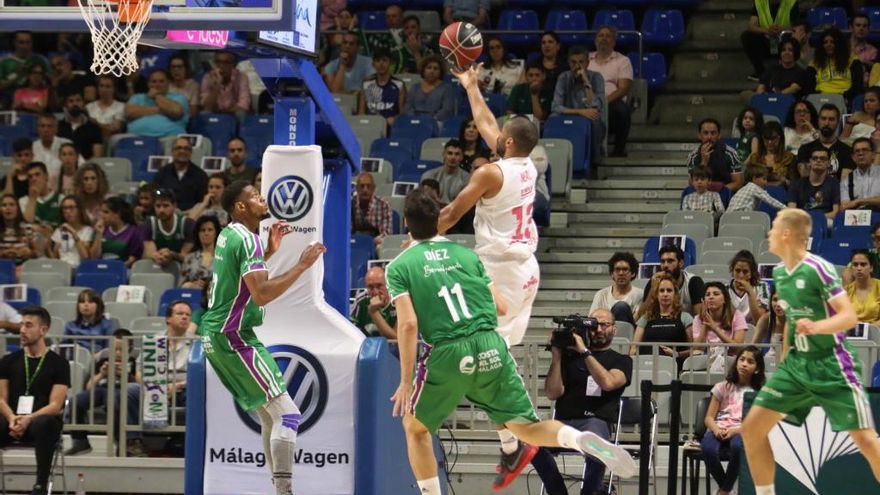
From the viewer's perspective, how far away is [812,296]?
9.15m

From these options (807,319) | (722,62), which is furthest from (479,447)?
(722,62)

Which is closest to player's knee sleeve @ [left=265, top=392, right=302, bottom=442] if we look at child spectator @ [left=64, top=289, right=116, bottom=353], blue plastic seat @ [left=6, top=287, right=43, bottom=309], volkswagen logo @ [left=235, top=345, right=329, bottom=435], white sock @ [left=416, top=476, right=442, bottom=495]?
volkswagen logo @ [left=235, top=345, right=329, bottom=435]

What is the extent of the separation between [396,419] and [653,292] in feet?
11.4

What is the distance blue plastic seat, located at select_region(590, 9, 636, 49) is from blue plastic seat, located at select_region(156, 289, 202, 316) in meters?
6.93

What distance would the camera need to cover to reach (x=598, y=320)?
1256cm

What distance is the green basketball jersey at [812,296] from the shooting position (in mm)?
9102

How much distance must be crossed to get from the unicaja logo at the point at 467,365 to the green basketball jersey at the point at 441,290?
14cm

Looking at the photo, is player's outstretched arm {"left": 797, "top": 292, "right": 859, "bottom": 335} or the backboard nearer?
player's outstretched arm {"left": 797, "top": 292, "right": 859, "bottom": 335}

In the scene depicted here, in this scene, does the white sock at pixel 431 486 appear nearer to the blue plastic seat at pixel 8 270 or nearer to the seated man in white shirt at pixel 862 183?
the seated man in white shirt at pixel 862 183

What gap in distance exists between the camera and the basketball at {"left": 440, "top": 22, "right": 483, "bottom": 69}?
10.2 m

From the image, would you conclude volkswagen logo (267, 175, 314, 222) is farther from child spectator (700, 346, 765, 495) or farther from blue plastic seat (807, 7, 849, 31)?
blue plastic seat (807, 7, 849, 31)

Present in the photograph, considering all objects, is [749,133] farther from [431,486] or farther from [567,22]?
[431,486]

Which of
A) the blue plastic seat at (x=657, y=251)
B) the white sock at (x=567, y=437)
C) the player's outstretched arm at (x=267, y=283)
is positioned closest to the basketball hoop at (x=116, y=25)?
the player's outstretched arm at (x=267, y=283)

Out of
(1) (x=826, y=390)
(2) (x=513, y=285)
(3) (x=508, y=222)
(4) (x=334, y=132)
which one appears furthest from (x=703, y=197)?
(1) (x=826, y=390)
